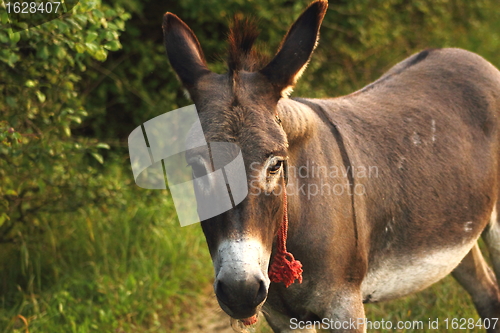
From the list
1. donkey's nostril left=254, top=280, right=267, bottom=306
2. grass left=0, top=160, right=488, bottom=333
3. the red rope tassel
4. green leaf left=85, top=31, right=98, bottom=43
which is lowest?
grass left=0, top=160, right=488, bottom=333

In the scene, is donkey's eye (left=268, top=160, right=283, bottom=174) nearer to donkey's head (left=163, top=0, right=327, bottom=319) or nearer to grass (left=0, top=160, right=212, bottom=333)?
donkey's head (left=163, top=0, right=327, bottom=319)

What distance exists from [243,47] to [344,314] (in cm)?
128

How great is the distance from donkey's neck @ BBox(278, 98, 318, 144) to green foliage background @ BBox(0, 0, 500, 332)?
324 mm

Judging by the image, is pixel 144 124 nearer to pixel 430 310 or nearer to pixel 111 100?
pixel 111 100

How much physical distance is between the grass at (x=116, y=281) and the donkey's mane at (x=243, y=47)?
1.95m

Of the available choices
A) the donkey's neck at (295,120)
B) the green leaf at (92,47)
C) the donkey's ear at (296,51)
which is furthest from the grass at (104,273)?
the donkey's ear at (296,51)

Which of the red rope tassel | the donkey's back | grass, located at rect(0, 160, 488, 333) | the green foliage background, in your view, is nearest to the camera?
the red rope tassel

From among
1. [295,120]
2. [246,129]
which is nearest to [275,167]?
[246,129]

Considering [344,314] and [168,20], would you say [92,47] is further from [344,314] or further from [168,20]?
[344,314]

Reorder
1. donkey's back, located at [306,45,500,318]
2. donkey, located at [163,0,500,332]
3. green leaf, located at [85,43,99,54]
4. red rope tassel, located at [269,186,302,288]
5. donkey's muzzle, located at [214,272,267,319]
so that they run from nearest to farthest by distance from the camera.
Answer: donkey's muzzle, located at [214,272,267,319] → donkey, located at [163,0,500,332] → red rope tassel, located at [269,186,302,288] → donkey's back, located at [306,45,500,318] → green leaf, located at [85,43,99,54]

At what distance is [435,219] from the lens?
2.64 metres

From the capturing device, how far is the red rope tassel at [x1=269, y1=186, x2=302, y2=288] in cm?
213

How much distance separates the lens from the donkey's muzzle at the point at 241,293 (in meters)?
1.80

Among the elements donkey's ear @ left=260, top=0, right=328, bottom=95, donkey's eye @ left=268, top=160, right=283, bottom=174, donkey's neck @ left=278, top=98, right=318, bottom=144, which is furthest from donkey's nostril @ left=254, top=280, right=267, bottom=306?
donkey's ear @ left=260, top=0, right=328, bottom=95
